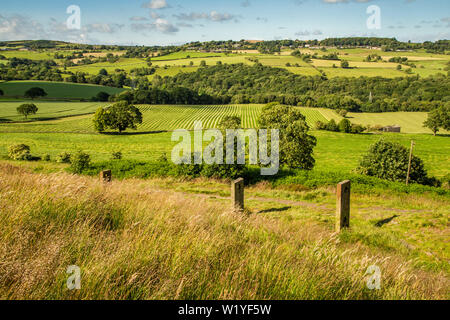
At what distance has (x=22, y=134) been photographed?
58.8 m

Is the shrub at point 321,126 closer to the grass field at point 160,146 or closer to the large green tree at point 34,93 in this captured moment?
the grass field at point 160,146

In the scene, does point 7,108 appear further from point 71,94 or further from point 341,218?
point 341,218

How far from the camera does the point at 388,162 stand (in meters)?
31.0

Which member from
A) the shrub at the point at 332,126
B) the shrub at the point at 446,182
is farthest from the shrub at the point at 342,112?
the shrub at the point at 446,182

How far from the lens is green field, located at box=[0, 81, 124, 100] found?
9075 cm

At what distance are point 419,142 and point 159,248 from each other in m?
75.4

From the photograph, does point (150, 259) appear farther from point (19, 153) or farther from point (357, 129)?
point (357, 129)

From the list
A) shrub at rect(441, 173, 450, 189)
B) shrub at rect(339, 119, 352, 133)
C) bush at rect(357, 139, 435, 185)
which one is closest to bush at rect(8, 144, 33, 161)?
bush at rect(357, 139, 435, 185)

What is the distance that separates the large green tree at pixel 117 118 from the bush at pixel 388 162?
49.1m

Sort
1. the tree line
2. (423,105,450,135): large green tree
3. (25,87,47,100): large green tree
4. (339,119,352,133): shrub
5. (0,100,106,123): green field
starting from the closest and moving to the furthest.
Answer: (0,100,106,123): green field < (423,105,450,135): large green tree < (339,119,352,133): shrub < (25,87,47,100): large green tree < the tree line

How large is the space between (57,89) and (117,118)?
155 ft

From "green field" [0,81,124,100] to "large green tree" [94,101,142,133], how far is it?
126 ft

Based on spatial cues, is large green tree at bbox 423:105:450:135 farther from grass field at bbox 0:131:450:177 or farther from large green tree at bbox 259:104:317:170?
large green tree at bbox 259:104:317:170
